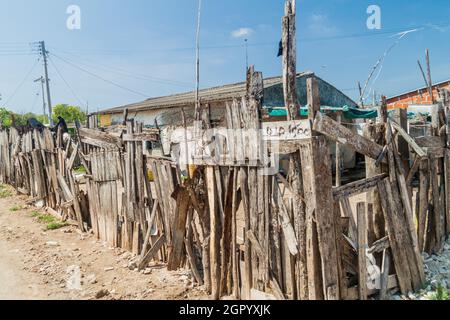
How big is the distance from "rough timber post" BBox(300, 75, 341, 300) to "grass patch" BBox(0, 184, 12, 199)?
11.9 metres

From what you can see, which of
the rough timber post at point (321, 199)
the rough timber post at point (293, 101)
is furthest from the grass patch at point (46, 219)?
the rough timber post at point (321, 199)

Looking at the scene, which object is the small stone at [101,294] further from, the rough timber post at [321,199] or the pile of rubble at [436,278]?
the pile of rubble at [436,278]

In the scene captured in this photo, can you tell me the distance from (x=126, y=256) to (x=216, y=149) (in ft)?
9.65

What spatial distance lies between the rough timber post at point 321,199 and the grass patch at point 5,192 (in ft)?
39.0

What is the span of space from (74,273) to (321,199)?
4.22 meters

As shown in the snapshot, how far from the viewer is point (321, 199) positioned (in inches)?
125

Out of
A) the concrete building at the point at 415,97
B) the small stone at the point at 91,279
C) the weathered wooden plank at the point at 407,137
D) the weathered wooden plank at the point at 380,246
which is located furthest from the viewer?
the concrete building at the point at 415,97

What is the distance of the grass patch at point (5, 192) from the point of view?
11.7m

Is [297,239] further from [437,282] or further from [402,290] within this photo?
[437,282]

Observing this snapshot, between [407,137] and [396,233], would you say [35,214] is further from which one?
[407,137]

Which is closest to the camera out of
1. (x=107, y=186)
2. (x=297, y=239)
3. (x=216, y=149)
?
(x=297, y=239)

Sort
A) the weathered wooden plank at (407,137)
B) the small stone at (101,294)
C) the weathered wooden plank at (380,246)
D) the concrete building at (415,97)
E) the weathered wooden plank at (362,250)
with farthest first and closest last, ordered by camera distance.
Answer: the concrete building at (415,97)
the small stone at (101,294)
the weathered wooden plank at (407,137)
the weathered wooden plank at (380,246)
the weathered wooden plank at (362,250)

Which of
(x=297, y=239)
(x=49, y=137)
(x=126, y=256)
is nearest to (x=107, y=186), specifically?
(x=126, y=256)

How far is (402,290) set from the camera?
386 centimetres
